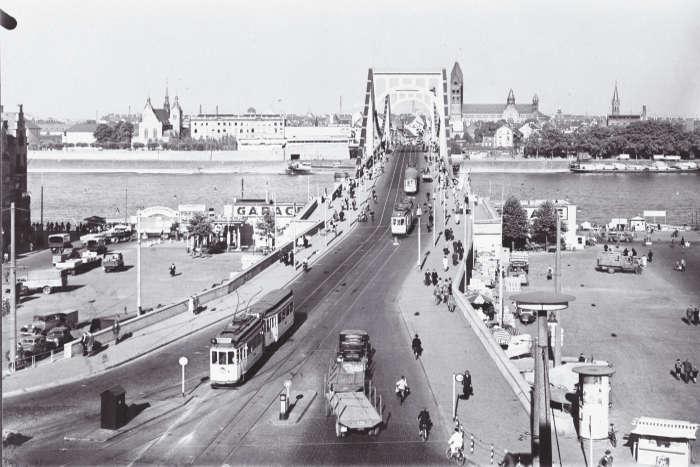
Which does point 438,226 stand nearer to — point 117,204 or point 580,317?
Result: point 580,317

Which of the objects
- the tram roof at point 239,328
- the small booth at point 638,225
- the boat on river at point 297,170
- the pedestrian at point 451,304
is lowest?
the pedestrian at point 451,304

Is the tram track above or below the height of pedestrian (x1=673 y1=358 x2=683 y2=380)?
above

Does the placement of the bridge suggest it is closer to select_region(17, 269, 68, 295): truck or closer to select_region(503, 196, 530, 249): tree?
select_region(503, 196, 530, 249): tree

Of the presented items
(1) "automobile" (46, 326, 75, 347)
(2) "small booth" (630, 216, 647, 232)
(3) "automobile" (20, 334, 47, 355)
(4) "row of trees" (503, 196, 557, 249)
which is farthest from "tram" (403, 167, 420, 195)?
(3) "automobile" (20, 334, 47, 355)

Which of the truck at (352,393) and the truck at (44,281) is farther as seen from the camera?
the truck at (44,281)

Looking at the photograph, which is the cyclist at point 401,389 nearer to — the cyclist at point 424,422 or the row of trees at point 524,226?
the cyclist at point 424,422

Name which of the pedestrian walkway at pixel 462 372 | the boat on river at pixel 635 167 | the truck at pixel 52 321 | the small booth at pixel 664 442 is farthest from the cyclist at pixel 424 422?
the boat on river at pixel 635 167

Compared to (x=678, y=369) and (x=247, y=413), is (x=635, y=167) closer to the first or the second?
(x=678, y=369)
